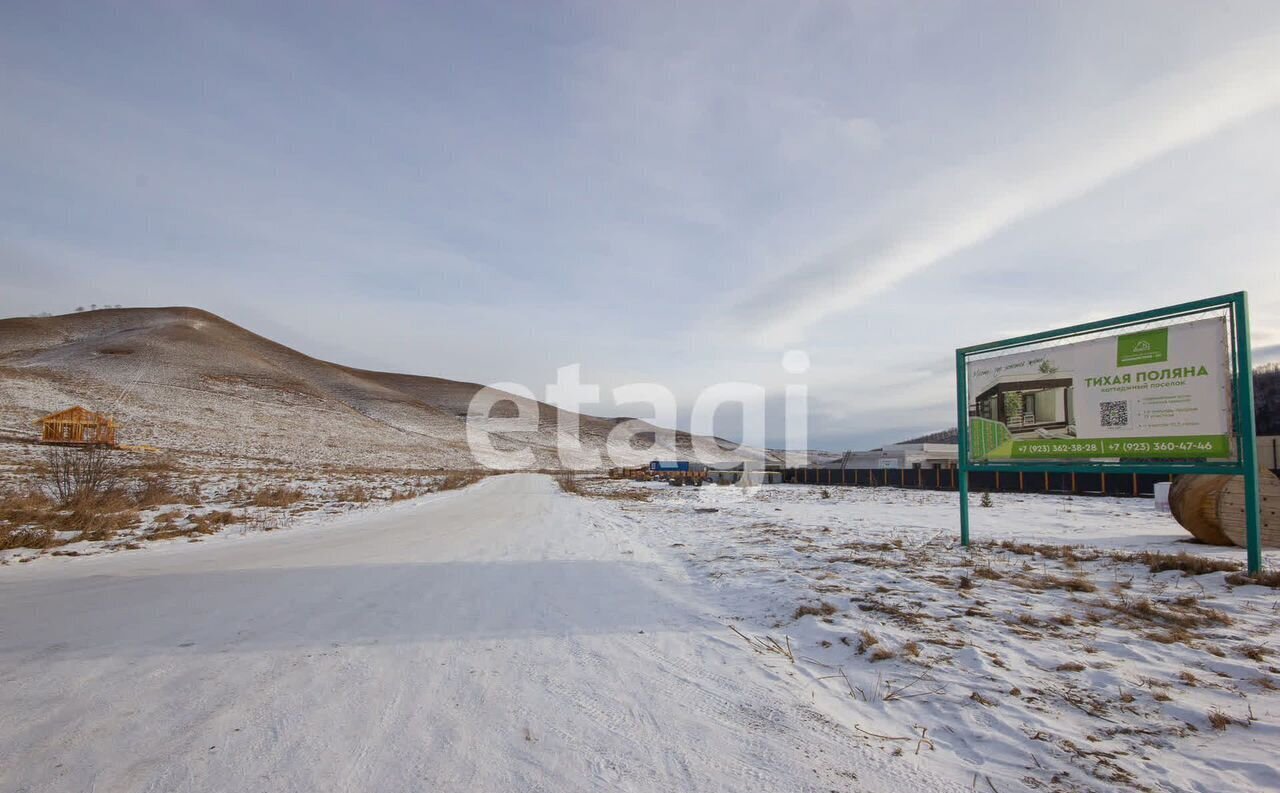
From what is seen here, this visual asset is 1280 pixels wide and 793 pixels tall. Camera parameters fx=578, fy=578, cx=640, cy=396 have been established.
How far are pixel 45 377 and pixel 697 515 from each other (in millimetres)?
83830

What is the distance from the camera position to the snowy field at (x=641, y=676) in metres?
2.82

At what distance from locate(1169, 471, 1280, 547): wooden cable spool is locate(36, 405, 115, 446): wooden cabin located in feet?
172

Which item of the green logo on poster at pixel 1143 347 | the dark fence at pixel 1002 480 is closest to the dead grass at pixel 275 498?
the green logo on poster at pixel 1143 347

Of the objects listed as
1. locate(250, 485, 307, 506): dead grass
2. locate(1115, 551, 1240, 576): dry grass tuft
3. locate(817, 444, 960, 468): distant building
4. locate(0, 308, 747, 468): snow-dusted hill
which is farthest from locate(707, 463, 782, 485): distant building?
locate(0, 308, 747, 468): snow-dusted hill

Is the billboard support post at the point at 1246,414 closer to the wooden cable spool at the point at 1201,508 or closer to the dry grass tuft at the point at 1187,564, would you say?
the dry grass tuft at the point at 1187,564

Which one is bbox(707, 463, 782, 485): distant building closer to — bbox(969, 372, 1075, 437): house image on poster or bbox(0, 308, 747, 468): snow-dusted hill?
bbox(969, 372, 1075, 437): house image on poster

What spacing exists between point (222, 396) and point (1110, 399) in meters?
90.4

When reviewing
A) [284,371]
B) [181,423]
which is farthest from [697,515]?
[284,371]

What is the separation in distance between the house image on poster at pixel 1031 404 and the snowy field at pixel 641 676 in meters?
2.08

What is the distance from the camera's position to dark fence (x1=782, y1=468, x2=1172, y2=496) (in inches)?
990

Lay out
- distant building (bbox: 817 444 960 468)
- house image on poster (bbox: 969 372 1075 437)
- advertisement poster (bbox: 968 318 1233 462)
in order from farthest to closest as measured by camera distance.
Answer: distant building (bbox: 817 444 960 468)
house image on poster (bbox: 969 372 1075 437)
advertisement poster (bbox: 968 318 1233 462)

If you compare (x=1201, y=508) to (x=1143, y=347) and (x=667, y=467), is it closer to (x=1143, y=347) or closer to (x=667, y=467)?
(x=1143, y=347)

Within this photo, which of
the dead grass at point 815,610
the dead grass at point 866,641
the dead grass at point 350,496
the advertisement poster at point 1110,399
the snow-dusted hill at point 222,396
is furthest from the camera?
the snow-dusted hill at point 222,396

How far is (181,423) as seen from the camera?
57656 mm
